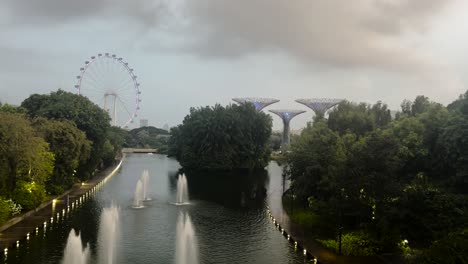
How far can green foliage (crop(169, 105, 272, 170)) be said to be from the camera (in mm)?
66438

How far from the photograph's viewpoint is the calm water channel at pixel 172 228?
2303 centimetres

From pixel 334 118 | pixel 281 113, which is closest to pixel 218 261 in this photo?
pixel 334 118

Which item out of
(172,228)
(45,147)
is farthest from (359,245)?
(45,147)

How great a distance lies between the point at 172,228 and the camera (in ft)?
95.5

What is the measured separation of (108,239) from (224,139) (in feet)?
136

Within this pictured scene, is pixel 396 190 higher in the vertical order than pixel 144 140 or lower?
lower

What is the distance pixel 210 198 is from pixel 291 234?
15.0 metres

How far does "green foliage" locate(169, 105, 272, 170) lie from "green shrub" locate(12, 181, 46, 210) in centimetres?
3597

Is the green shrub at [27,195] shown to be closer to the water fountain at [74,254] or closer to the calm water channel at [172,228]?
the calm water channel at [172,228]

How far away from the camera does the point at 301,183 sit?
31016mm

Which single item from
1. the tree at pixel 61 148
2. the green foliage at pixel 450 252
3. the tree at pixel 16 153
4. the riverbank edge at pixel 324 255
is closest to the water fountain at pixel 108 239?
the tree at pixel 16 153

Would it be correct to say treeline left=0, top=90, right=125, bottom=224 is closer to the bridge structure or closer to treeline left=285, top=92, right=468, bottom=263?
treeline left=285, top=92, right=468, bottom=263

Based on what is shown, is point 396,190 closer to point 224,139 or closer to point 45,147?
point 45,147

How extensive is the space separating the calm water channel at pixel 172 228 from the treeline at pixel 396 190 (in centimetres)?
371
